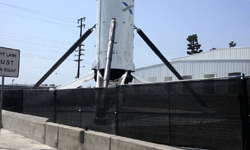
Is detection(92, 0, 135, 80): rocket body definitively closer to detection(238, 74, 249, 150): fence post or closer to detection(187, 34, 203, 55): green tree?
detection(238, 74, 249, 150): fence post

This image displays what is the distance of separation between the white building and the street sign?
25.6m

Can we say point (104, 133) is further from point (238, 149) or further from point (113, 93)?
point (238, 149)

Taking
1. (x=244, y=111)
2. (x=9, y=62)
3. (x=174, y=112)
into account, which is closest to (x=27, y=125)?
(x=9, y=62)

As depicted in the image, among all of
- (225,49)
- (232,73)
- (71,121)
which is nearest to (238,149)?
(71,121)

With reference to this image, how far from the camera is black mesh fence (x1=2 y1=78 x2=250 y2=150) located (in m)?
4.50

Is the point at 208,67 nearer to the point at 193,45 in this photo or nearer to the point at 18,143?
the point at 18,143

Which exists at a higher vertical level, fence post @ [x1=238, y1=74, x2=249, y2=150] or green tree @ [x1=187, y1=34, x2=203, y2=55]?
green tree @ [x1=187, y1=34, x2=203, y2=55]

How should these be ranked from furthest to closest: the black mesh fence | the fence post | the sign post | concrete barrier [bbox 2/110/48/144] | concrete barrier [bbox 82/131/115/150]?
concrete barrier [bbox 2/110/48/144]
the sign post
concrete barrier [bbox 82/131/115/150]
the black mesh fence
the fence post

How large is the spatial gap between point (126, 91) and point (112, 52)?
10.9 metres

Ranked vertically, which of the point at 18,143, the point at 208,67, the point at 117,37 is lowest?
the point at 18,143

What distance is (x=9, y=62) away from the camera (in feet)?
28.7

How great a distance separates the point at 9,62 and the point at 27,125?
3.09 meters

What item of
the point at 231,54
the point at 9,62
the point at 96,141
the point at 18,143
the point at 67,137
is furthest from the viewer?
the point at 231,54

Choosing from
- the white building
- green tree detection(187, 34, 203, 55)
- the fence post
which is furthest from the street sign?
green tree detection(187, 34, 203, 55)
